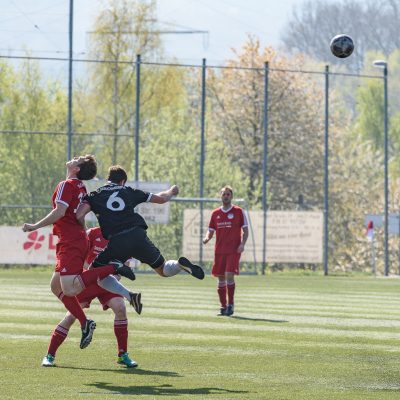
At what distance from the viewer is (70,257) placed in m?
13.3

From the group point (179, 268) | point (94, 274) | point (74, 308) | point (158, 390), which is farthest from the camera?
point (179, 268)

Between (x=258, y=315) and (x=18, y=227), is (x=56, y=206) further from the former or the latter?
(x=18, y=227)

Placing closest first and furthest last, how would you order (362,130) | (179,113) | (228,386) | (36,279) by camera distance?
1. (228,386)
2. (36,279)
3. (179,113)
4. (362,130)

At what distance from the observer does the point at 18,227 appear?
43438mm

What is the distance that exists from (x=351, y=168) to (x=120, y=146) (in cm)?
1604

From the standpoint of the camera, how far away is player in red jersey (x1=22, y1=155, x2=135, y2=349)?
13.2m

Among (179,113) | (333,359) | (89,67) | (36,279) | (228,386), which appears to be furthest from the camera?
(179,113)

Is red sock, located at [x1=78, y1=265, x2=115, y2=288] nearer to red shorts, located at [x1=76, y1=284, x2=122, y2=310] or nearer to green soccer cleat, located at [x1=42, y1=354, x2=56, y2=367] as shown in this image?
red shorts, located at [x1=76, y1=284, x2=122, y2=310]

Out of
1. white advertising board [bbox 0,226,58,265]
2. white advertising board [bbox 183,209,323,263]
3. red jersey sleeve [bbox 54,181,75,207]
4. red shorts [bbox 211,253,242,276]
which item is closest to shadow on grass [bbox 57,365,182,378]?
red jersey sleeve [bbox 54,181,75,207]

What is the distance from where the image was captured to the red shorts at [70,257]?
13289mm

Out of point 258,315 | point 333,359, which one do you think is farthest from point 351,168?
point 333,359

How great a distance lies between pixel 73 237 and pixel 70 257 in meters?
0.20

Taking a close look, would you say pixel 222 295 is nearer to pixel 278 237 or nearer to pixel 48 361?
pixel 48 361

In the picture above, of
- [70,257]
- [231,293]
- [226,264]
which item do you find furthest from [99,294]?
[226,264]
